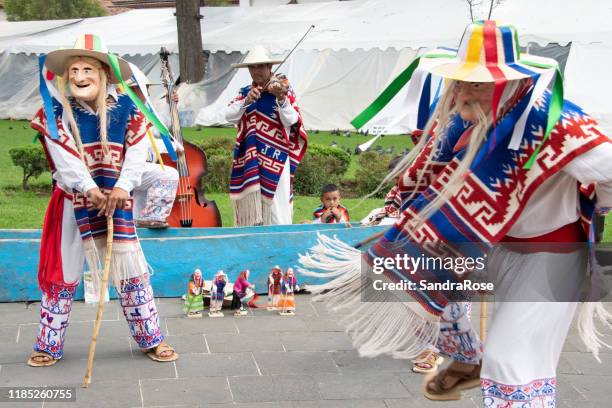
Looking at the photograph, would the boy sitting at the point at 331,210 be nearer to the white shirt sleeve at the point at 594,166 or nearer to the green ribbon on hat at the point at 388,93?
the green ribbon on hat at the point at 388,93

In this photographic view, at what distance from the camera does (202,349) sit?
5.36 meters

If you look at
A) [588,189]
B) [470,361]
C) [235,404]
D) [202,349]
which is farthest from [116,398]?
[588,189]

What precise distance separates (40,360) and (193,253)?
1.68 metres

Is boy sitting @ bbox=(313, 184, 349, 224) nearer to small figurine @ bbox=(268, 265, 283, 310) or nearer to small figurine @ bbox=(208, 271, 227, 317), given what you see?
small figurine @ bbox=(268, 265, 283, 310)

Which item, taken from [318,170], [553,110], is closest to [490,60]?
[553,110]

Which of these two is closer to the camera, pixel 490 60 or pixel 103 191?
pixel 490 60

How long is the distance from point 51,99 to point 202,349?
165cm

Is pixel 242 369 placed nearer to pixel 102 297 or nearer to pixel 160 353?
pixel 160 353

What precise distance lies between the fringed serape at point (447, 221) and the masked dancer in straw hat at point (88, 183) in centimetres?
143

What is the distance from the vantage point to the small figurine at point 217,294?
6031 mm

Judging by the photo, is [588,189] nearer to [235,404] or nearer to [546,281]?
[546,281]

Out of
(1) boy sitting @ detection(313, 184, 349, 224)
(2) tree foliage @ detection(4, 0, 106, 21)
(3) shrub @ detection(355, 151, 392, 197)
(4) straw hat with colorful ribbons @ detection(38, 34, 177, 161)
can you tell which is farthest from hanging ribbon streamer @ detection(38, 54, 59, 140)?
(2) tree foliage @ detection(4, 0, 106, 21)

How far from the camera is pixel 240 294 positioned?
6152 millimetres

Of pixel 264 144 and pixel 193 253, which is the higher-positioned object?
pixel 264 144
